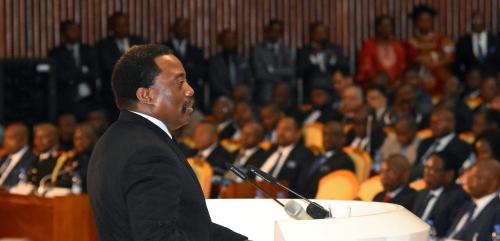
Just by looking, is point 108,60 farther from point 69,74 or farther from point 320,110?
point 320,110

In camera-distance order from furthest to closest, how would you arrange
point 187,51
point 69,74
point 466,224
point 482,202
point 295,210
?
1. point 187,51
2. point 69,74
3. point 482,202
4. point 466,224
5. point 295,210

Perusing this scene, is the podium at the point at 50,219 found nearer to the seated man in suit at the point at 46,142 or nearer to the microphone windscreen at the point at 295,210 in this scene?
the microphone windscreen at the point at 295,210

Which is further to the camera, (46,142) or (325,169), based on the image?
(46,142)

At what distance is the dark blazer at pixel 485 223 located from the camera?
6.55 meters

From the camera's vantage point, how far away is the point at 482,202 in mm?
6938

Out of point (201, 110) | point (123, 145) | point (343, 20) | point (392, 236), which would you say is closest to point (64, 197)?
point (123, 145)

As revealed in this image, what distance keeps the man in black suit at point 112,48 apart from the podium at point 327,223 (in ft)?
31.6

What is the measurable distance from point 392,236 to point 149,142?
2.29 feet

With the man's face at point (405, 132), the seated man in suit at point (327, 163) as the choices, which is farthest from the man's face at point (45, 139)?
the man's face at point (405, 132)

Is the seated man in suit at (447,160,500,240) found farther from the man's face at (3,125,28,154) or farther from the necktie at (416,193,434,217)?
the man's face at (3,125,28,154)

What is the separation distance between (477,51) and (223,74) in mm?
3134

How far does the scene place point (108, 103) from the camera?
42.7 ft

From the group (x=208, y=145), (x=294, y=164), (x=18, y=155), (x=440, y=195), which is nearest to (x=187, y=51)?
(x=208, y=145)

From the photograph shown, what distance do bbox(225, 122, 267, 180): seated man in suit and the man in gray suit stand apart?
Answer: 2686 mm
